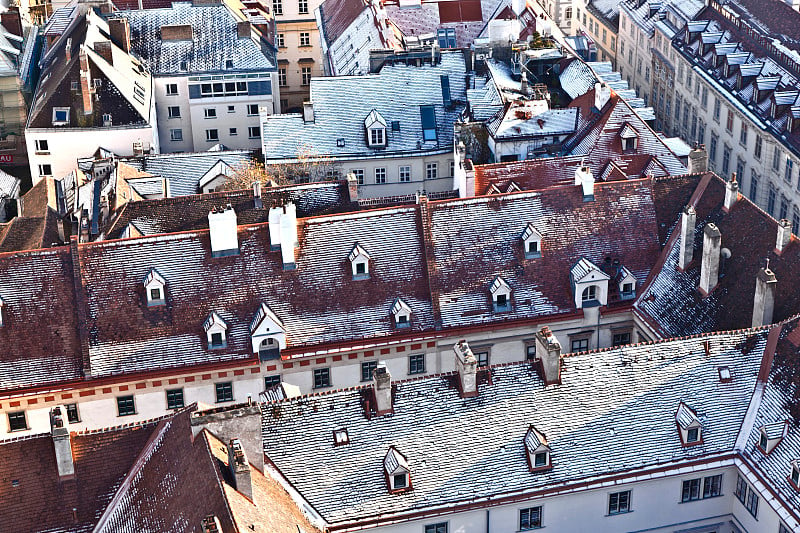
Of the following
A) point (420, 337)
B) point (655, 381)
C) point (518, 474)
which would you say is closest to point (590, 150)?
point (420, 337)

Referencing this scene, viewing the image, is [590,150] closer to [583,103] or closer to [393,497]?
[583,103]

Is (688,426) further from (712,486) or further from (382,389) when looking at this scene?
(382,389)

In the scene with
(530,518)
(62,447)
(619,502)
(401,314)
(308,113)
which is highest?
(308,113)

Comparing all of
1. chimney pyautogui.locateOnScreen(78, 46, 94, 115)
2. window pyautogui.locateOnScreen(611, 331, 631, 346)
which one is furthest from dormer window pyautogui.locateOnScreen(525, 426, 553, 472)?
chimney pyautogui.locateOnScreen(78, 46, 94, 115)

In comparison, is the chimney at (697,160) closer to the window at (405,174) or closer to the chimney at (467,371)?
the window at (405,174)

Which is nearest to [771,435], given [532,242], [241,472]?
[532,242]

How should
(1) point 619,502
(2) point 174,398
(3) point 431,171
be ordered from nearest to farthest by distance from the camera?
1. (1) point 619,502
2. (2) point 174,398
3. (3) point 431,171

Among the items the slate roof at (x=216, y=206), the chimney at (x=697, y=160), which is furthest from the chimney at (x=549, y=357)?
the slate roof at (x=216, y=206)
